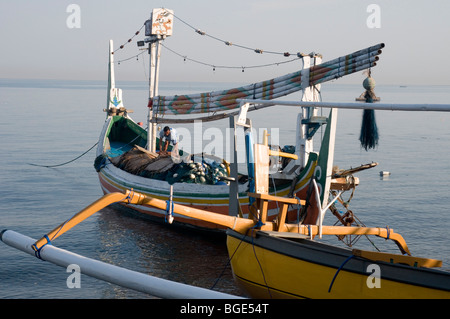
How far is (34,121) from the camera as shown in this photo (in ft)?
232

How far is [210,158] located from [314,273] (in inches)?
443

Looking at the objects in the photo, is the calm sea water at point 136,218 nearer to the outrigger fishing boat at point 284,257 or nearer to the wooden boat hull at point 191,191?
the wooden boat hull at point 191,191

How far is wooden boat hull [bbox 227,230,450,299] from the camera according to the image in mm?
9547

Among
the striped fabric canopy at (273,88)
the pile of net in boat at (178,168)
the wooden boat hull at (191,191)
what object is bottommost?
the wooden boat hull at (191,191)

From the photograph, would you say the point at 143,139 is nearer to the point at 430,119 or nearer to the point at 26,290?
the point at 26,290

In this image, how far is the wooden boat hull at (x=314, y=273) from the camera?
9.55 meters

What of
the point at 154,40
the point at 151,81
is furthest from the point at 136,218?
the point at 154,40

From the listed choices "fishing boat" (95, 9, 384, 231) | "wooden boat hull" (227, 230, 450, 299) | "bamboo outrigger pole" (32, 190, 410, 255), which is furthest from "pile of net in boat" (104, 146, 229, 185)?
"wooden boat hull" (227, 230, 450, 299)

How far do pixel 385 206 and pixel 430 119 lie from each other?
58.8 metres

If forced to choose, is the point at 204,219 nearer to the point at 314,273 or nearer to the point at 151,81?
the point at 314,273

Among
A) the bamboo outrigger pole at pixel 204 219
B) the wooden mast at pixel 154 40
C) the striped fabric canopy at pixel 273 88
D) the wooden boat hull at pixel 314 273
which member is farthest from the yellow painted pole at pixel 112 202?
the wooden mast at pixel 154 40
